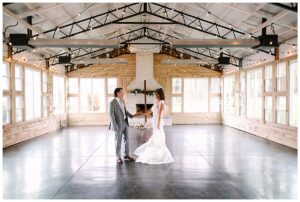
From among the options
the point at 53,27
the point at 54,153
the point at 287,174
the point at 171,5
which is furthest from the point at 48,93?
the point at 287,174

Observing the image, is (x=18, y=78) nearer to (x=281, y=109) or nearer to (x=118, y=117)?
(x=118, y=117)

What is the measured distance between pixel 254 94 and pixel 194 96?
4583mm

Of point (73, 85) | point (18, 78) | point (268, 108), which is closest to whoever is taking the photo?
point (18, 78)

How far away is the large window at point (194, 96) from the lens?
16500 mm

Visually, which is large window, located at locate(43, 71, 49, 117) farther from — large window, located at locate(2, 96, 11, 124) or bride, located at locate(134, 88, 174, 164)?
bride, located at locate(134, 88, 174, 164)

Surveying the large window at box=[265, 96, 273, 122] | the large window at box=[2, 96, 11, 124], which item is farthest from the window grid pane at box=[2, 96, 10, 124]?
the large window at box=[265, 96, 273, 122]

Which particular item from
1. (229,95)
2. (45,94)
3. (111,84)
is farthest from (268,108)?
(45,94)

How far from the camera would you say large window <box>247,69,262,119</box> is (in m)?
11.8

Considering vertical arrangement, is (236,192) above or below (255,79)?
below

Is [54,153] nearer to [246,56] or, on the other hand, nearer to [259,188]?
[259,188]

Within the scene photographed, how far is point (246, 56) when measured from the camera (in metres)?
13.2

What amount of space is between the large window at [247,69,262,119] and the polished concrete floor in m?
3.56

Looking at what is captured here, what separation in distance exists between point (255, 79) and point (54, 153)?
8.94m

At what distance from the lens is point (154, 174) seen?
17.8 feet
